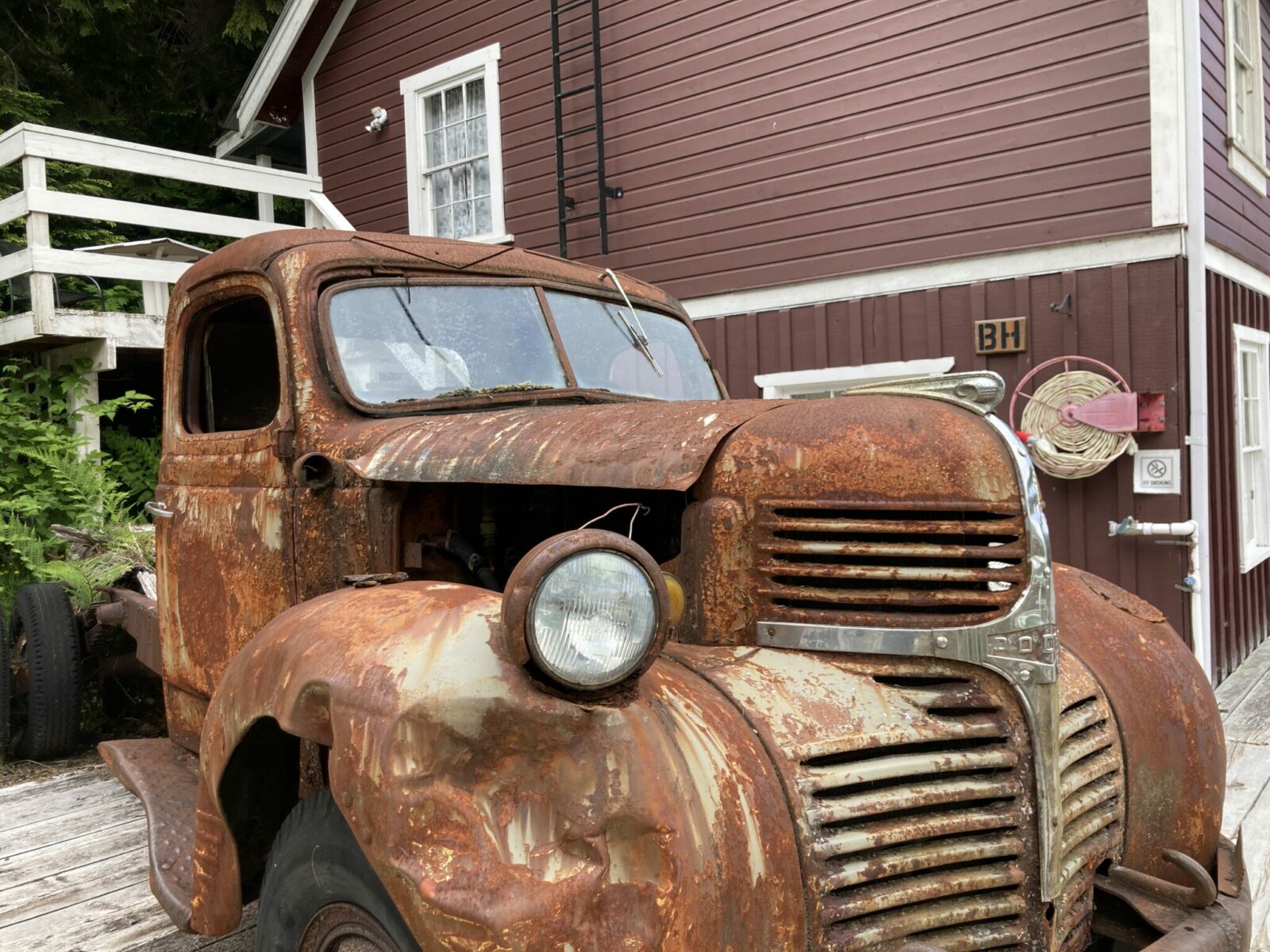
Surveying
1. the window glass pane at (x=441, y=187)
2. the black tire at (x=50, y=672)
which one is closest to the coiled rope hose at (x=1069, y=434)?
the black tire at (x=50, y=672)

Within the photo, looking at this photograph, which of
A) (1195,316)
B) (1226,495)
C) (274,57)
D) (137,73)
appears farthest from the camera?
(137,73)

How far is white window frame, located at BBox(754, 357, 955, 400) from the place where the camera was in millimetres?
6785

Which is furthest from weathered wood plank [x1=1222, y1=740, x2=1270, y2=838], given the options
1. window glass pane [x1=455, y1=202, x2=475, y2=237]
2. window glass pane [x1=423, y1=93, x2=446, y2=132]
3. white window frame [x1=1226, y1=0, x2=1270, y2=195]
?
window glass pane [x1=423, y1=93, x2=446, y2=132]

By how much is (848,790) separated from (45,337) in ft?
23.7

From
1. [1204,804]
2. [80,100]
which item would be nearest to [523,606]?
[1204,804]

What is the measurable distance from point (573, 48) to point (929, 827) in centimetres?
827

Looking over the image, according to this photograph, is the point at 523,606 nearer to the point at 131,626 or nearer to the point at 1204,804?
the point at 1204,804

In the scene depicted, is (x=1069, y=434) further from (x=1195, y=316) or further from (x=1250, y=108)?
(x=1250, y=108)

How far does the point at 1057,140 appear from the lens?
631cm

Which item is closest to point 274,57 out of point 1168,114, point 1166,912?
point 1168,114

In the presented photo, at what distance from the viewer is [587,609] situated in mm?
1653

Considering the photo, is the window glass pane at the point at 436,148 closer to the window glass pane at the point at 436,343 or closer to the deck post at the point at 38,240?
the deck post at the point at 38,240

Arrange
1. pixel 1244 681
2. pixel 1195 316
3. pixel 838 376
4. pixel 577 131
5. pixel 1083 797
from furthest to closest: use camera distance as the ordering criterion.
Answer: pixel 577 131, pixel 838 376, pixel 1244 681, pixel 1195 316, pixel 1083 797

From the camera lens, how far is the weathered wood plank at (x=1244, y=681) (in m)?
5.76
